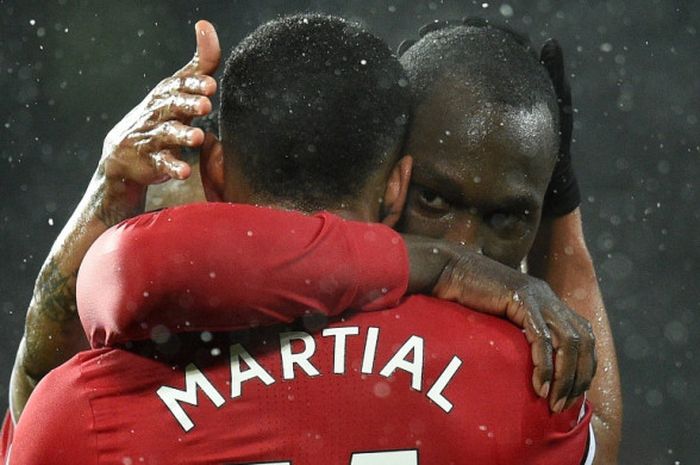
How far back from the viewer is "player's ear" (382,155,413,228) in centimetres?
157

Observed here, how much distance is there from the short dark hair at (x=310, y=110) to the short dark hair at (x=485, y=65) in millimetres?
272

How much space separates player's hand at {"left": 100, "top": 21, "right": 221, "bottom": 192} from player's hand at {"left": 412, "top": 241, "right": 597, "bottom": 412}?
347mm

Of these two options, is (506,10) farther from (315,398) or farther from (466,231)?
(315,398)

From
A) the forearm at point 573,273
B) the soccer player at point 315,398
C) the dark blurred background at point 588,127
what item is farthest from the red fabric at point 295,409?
the dark blurred background at point 588,127

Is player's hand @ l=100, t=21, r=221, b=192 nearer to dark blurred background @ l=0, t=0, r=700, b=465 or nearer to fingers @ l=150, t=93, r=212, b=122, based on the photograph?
fingers @ l=150, t=93, r=212, b=122

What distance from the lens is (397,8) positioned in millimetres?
4379

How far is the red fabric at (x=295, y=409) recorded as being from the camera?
4.56 ft

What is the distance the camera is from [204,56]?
64.1 inches

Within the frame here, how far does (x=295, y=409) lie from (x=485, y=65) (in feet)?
2.38

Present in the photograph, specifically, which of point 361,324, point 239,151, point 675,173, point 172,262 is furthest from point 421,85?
point 675,173

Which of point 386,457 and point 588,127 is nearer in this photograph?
point 386,457

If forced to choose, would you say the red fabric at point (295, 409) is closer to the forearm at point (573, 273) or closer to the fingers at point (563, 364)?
the fingers at point (563, 364)

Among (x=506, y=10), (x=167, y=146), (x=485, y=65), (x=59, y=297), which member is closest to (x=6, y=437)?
(x=59, y=297)

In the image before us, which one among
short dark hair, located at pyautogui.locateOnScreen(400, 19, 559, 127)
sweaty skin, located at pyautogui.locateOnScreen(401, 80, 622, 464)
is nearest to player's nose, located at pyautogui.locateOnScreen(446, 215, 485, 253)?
sweaty skin, located at pyautogui.locateOnScreen(401, 80, 622, 464)
